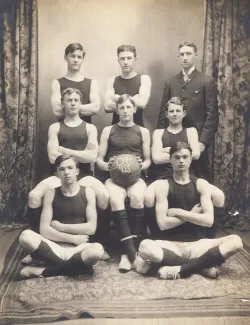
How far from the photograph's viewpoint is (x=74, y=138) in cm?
379

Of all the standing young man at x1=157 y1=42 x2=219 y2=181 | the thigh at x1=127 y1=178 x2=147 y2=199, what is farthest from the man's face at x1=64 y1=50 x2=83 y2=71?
the thigh at x1=127 y1=178 x2=147 y2=199

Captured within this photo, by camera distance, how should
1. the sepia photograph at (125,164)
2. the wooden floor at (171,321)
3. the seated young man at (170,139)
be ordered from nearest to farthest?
the wooden floor at (171,321), the sepia photograph at (125,164), the seated young man at (170,139)

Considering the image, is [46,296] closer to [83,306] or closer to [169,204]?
[83,306]

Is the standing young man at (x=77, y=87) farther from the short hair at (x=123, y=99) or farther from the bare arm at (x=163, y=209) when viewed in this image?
the bare arm at (x=163, y=209)

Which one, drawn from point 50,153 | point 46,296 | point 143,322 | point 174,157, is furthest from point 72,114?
point 143,322

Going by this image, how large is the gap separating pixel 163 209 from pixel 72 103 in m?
1.19

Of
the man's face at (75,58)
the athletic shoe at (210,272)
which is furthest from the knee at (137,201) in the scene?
the man's face at (75,58)

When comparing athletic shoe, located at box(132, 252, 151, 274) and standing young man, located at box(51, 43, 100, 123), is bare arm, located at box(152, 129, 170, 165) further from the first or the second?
athletic shoe, located at box(132, 252, 151, 274)

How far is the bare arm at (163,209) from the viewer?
11.0 ft

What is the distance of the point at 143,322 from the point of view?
2.60 metres

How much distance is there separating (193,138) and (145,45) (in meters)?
1.28

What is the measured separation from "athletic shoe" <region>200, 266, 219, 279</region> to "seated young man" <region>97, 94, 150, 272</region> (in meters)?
0.47

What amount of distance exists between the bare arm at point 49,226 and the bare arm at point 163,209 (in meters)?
0.66

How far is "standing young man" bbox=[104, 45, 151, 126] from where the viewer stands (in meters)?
Result: 3.95
